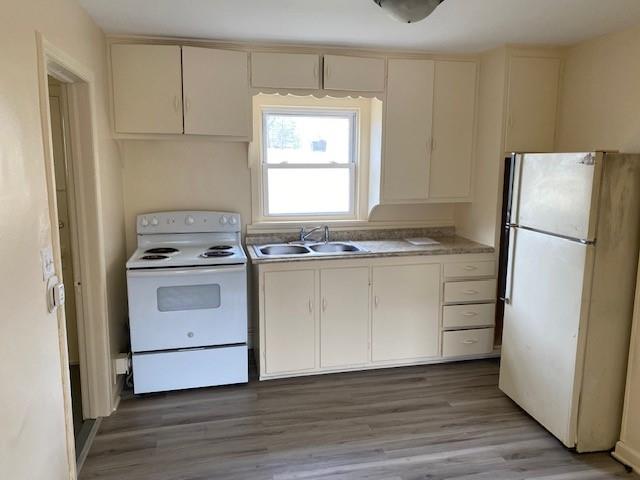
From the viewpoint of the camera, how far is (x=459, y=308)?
3438 millimetres

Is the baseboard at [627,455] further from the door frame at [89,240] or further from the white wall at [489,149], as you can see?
the door frame at [89,240]

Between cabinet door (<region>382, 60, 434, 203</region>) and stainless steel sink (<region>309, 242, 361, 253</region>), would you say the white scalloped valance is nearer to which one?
cabinet door (<region>382, 60, 434, 203</region>)

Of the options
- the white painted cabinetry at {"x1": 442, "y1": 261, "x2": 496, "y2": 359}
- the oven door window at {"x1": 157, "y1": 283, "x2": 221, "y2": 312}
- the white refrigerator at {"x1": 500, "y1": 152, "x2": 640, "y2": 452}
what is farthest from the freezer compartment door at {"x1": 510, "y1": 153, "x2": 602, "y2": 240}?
the oven door window at {"x1": 157, "y1": 283, "x2": 221, "y2": 312}

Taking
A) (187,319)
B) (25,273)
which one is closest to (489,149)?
(187,319)

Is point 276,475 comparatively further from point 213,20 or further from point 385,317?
point 213,20

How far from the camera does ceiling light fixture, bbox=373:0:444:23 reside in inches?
66.8

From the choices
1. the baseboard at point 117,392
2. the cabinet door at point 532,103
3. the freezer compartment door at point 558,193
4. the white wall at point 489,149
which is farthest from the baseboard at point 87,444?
the cabinet door at point 532,103

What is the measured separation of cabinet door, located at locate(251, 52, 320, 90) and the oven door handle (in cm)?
125

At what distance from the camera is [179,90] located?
304 centimetres

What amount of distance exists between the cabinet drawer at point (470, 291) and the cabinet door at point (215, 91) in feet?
6.08

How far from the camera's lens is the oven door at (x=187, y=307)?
2.88 meters

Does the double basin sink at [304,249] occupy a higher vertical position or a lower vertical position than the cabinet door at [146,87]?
lower

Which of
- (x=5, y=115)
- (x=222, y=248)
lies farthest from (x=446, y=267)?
(x=5, y=115)

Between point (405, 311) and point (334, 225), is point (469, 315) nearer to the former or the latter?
point (405, 311)
